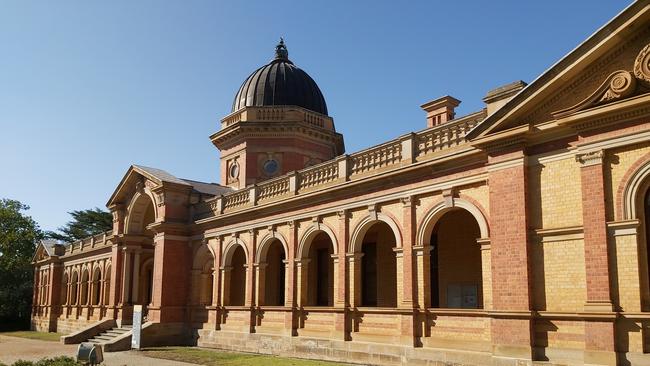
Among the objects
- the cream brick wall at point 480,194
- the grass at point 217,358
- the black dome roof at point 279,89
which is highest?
the black dome roof at point 279,89

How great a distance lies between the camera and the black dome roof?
108 feet

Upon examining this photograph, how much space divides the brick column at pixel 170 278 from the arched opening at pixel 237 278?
7.02ft

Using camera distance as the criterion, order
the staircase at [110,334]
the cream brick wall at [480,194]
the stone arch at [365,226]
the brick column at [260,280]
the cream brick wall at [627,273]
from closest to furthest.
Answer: the cream brick wall at [627,273], the cream brick wall at [480,194], the stone arch at [365,226], the brick column at [260,280], the staircase at [110,334]

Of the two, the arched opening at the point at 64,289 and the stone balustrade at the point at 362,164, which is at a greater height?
the stone balustrade at the point at 362,164

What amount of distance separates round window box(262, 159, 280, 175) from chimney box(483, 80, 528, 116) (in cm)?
1787

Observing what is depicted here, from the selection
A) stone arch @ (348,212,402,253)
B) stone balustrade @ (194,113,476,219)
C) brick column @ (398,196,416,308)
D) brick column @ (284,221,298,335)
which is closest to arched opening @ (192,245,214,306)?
stone balustrade @ (194,113,476,219)

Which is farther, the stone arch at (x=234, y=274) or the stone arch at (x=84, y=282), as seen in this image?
the stone arch at (x=84, y=282)

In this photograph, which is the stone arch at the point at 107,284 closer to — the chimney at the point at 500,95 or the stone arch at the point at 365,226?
the stone arch at the point at 365,226

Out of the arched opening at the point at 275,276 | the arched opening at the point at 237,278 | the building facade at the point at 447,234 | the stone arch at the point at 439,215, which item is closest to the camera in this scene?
the building facade at the point at 447,234

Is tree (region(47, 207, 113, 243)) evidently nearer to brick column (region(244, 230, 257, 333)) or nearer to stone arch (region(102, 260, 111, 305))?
stone arch (region(102, 260, 111, 305))

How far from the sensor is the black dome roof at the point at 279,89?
33031 mm

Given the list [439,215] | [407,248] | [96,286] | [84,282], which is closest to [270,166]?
[407,248]

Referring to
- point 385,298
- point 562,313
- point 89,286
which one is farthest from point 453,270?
point 89,286

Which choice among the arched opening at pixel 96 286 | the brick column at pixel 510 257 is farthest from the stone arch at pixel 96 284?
the brick column at pixel 510 257
